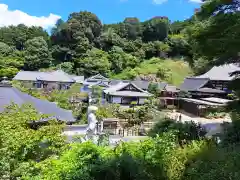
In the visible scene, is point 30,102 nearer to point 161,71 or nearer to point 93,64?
point 93,64

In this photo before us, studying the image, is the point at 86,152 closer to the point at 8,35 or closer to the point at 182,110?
the point at 182,110

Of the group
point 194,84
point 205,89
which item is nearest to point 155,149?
point 205,89

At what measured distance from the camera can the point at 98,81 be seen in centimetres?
3253

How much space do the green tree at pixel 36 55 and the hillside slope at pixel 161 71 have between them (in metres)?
11.3

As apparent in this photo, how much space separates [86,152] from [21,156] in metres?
1.30

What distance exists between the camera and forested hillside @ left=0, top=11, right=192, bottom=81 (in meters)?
37.8

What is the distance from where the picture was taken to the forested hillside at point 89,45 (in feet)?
124

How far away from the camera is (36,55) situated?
1496 inches

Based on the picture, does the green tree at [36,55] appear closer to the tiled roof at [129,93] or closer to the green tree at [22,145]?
the tiled roof at [129,93]

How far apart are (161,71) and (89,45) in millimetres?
12743

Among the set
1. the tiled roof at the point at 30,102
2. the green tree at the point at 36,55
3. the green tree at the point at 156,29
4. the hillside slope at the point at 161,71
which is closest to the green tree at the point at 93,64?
the hillside slope at the point at 161,71

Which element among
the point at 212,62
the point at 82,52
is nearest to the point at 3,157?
the point at 212,62

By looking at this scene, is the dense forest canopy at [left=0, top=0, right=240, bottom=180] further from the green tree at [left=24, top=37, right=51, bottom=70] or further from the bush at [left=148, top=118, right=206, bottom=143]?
the green tree at [left=24, top=37, right=51, bottom=70]

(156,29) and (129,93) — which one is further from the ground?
(156,29)
